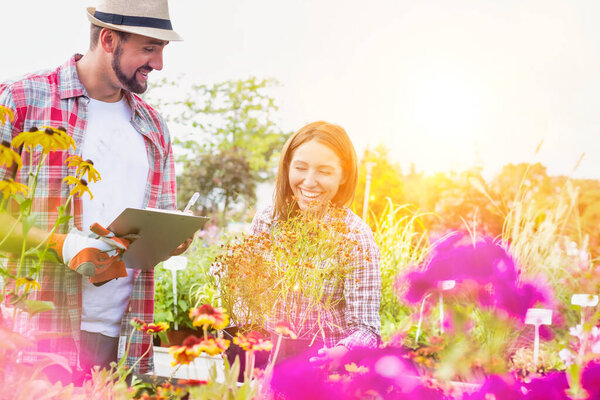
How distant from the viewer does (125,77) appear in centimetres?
175

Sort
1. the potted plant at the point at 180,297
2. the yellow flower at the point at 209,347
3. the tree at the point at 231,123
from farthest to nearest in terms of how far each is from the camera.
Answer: the tree at the point at 231,123
the potted plant at the point at 180,297
the yellow flower at the point at 209,347

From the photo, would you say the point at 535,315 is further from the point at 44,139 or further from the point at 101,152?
the point at 101,152

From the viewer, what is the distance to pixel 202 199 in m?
14.4

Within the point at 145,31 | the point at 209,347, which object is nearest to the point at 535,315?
the point at 209,347

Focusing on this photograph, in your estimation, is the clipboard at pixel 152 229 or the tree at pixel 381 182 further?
the tree at pixel 381 182

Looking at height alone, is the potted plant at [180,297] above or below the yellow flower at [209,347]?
below

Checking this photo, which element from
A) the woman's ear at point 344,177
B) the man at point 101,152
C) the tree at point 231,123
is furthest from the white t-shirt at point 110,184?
the tree at point 231,123

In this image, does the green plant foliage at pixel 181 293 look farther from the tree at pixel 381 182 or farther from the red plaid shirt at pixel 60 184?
the tree at pixel 381 182

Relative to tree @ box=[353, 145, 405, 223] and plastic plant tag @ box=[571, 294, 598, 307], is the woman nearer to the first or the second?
plastic plant tag @ box=[571, 294, 598, 307]

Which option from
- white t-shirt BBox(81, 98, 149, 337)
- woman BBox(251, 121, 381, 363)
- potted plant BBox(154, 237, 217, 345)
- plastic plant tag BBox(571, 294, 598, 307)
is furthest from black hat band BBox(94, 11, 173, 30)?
potted plant BBox(154, 237, 217, 345)

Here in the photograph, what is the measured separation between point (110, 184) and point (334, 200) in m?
0.74

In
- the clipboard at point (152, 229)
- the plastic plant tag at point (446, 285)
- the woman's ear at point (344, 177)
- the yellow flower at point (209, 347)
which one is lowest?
the yellow flower at point (209, 347)

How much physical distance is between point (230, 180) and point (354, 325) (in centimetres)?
1274

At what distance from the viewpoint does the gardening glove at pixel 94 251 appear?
121 cm
